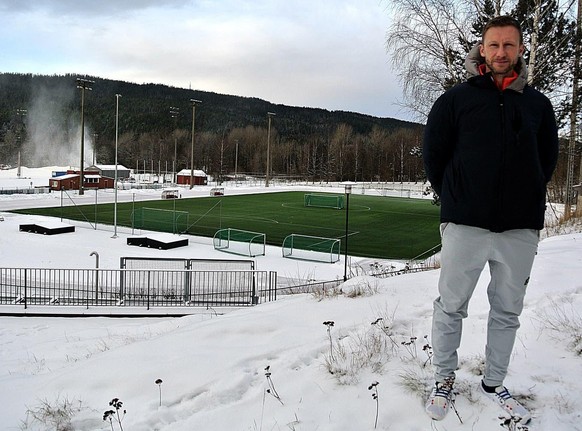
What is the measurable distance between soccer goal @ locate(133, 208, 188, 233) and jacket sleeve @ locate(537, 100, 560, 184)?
100.0 feet

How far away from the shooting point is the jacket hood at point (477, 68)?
10.6ft

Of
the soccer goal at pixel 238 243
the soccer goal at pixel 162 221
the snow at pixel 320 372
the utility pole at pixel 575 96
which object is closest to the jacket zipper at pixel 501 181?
the snow at pixel 320 372

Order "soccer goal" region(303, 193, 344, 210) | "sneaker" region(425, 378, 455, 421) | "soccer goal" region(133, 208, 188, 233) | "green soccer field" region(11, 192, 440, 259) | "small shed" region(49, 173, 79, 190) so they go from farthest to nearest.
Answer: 1. "small shed" region(49, 173, 79, 190)
2. "soccer goal" region(303, 193, 344, 210)
3. "soccer goal" region(133, 208, 188, 233)
4. "green soccer field" region(11, 192, 440, 259)
5. "sneaker" region(425, 378, 455, 421)

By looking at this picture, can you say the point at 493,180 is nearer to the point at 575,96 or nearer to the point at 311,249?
the point at 575,96

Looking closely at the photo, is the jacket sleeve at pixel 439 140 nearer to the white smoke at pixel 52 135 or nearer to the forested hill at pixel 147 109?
the forested hill at pixel 147 109

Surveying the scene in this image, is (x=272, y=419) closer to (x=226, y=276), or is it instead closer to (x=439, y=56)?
(x=226, y=276)

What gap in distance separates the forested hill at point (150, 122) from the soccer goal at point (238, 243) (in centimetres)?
8688

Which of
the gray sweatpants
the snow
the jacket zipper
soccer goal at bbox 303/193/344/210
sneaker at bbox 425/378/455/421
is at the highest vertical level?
the jacket zipper

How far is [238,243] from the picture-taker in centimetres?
2831

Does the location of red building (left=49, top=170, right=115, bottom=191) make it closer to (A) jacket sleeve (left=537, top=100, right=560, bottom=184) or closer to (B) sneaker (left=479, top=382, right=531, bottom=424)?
(B) sneaker (left=479, top=382, right=531, bottom=424)

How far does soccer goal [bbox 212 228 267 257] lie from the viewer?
87.1 ft

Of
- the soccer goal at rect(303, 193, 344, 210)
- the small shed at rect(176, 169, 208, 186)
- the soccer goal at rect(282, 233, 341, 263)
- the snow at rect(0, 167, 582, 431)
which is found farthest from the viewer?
the small shed at rect(176, 169, 208, 186)

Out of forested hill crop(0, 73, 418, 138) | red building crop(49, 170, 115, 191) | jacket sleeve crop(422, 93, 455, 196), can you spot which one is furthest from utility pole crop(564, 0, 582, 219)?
forested hill crop(0, 73, 418, 138)

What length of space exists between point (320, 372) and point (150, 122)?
167204mm
